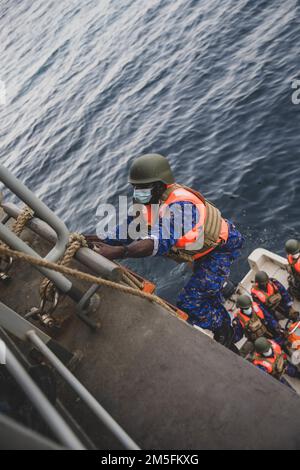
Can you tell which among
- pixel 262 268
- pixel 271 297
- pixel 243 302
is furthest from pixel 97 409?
pixel 262 268

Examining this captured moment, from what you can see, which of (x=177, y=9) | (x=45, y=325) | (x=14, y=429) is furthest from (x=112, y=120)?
(x=14, y=429)

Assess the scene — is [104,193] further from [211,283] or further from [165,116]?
[211,283]

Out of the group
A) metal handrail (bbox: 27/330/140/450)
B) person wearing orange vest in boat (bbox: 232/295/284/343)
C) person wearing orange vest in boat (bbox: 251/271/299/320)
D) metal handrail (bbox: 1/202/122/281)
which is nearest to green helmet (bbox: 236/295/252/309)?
person wearing orange vest in boat (bbox: 232/295/284/343)

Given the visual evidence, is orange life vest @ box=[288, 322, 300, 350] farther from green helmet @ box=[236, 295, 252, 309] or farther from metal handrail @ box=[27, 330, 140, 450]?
metal handrail @ box=[27, 330, 140, 450]

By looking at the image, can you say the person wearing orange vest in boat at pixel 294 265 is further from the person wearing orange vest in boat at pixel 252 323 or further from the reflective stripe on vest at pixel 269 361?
the reflective stripe on vest at pixel 269 361

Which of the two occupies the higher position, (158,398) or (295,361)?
(158,398)

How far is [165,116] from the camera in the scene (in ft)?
45.5

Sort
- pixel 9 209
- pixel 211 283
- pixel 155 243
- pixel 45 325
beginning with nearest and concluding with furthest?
pixel 45 325
pixel 9 209
pixel 155 243
pixel 211 283

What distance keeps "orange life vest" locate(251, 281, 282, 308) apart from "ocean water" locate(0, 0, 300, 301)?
1973mm

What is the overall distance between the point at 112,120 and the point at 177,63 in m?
4.12

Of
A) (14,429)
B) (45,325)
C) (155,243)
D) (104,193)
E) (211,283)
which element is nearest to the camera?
(14,429)

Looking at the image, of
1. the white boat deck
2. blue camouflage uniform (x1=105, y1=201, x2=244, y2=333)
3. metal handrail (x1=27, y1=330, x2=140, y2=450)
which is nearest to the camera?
metal handrail (x1=27, y1=330, x2=140, y2=450)

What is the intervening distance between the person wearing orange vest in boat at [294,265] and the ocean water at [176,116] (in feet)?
5.13

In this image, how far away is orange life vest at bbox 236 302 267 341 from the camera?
18.9ft
